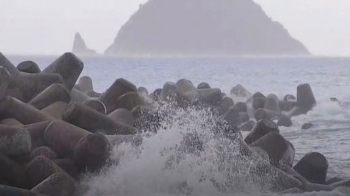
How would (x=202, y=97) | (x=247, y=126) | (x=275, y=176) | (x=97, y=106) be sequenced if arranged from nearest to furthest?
1. (x=275, y=176)
2. (x=97, y=106)
3. (x=202, y=97)
4. (x=247, y=126)

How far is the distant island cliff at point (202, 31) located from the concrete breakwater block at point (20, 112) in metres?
140

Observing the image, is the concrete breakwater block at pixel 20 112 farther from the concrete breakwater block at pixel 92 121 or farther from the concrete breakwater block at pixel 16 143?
the concrete breakwater block at pixel 16 143

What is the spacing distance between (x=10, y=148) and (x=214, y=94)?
7876 mm

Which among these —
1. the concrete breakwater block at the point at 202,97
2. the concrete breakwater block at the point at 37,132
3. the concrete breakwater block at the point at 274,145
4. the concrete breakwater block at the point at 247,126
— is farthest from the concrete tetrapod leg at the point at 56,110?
the concrete breakwater block at the point at 247,126

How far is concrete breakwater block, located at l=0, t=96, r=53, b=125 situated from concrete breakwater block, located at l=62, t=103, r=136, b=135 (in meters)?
0.34

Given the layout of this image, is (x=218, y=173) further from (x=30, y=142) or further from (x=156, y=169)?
(x=30, y=142)

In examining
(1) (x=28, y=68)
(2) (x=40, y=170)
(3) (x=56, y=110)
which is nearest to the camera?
(2) (x=40, y=170)

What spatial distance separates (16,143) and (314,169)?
3.99m

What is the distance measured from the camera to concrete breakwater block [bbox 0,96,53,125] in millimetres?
8578

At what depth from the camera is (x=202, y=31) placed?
5915 inches

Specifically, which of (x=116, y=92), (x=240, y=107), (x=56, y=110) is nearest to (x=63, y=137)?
(x=56, y=110)

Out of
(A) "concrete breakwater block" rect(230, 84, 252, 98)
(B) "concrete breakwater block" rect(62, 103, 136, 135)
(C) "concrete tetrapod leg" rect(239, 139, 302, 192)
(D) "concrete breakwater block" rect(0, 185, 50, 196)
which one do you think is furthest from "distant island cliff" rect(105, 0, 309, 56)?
(D) "concrete breakwater block" rect(0, 185, 50, 196)

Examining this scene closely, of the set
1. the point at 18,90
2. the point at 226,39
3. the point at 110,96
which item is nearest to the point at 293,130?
the point at 110,96

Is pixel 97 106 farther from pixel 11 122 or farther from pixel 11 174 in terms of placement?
pixel 11 174
